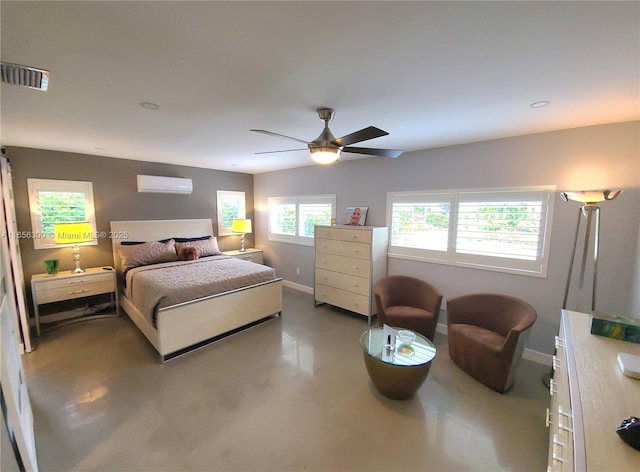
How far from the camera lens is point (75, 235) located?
3.52 meters

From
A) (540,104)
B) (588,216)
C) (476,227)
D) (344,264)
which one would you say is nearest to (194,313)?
(344,264)

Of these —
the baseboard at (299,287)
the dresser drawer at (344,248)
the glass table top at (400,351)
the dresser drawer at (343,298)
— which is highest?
the dresser drawer at (344,248)

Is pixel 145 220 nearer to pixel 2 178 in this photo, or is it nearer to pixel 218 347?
pixel 2 178

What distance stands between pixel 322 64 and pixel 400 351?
2.28 metres

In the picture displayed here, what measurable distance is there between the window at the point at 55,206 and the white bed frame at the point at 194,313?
42cm

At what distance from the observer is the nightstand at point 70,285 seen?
323cm

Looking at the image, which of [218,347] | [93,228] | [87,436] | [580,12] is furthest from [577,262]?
[93,228]

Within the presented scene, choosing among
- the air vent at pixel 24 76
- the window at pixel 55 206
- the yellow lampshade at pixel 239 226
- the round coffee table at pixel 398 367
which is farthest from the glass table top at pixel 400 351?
the window at pixel 55 206

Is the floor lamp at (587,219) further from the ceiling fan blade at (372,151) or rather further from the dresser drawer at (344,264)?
the dresser drawer at (344,264)

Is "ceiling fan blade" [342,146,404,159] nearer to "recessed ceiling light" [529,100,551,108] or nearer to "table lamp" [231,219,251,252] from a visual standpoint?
"recessed ceiling light" [529,100,551,108]

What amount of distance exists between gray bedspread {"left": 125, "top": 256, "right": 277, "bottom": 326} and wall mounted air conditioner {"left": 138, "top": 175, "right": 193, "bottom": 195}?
1352 millimetres

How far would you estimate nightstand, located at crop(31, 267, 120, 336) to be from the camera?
323 cm

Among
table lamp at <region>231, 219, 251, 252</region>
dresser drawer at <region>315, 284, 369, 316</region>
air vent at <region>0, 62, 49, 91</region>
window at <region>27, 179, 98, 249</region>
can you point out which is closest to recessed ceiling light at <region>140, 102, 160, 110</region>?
air vent at <region>0, 62, 49, 91</region>

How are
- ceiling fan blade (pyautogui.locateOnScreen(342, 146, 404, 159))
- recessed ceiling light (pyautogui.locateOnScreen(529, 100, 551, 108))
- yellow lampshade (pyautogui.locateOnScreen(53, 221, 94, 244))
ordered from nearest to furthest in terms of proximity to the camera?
recessed ceiling light (pyautogui.locateOnScreen(529, 100, 551, 108)) → ceiling fan blade (pyautogui.locateOnScreen(342, 146, 404, 159)) → yellow lampshade (pyautogui.locateOnScreen(53, 221, 94, 244))
